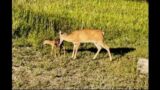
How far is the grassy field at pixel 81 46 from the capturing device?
981 cm

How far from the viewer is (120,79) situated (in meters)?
9.90

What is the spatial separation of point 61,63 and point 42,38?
124 centimetres

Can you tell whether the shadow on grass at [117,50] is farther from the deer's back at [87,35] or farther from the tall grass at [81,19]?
the deer's back at [87,35]

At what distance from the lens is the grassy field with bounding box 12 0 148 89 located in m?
9.81

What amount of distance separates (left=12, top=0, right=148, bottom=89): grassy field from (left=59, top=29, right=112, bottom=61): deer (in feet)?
0.63

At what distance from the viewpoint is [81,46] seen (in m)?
11.5

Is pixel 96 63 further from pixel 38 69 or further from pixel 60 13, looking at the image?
pixel 60 13

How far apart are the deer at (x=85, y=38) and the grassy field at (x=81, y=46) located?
7.5 inches

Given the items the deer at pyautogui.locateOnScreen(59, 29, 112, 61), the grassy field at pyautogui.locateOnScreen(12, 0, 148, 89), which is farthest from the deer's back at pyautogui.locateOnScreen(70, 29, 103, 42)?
the grassy field at pyautogui.locateOnScreen(12, 0, 148, 89)

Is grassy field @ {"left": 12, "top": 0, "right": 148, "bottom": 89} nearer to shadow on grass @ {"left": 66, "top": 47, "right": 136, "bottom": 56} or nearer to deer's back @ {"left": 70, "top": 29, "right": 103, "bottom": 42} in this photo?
shadow on grass @ {"left": 66, "top": 47, "right": 136, "bottom": 56}

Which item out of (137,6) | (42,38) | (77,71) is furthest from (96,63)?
(137,6)

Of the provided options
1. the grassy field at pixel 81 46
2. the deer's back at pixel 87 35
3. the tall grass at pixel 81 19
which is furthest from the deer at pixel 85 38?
the tall grass at pixel 81 19

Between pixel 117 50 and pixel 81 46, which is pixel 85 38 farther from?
pixel 117 50

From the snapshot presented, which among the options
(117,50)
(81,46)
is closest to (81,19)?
(81,46)
